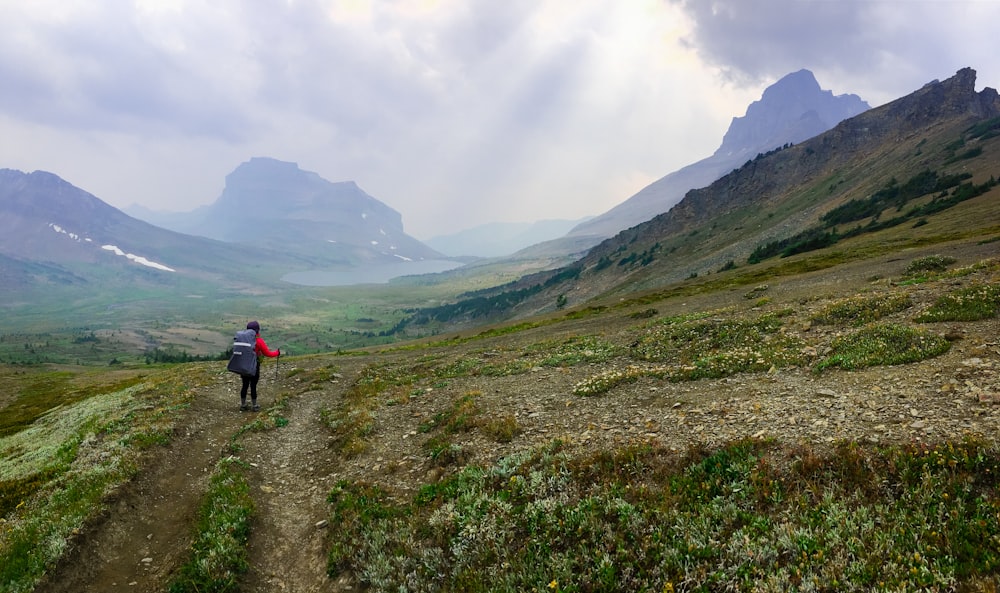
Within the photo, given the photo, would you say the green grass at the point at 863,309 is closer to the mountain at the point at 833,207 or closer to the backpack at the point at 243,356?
the backpack at the point at 243,356

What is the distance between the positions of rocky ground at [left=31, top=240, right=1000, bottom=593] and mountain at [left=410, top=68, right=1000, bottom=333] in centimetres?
4754

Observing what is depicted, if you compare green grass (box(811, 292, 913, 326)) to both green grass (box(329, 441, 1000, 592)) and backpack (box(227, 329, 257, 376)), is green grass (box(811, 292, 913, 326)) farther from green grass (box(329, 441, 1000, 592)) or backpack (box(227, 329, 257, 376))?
backpack (box(227, 329, 257, 376))

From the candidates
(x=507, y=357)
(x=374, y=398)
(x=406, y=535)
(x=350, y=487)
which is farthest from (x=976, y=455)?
(x=507, y=357)

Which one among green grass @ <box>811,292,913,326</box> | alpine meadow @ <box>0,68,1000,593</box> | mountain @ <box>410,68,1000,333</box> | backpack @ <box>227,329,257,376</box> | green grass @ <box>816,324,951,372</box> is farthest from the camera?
mountain @ <box>410,68,1000,333</box>

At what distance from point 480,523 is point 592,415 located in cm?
696

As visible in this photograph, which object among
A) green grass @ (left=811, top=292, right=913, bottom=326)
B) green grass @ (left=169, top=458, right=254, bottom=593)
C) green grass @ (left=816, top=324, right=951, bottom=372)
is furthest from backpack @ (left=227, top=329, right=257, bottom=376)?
green grass @ (left=811, top=292, right=913, bottom=326)

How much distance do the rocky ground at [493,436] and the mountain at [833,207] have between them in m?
47.5

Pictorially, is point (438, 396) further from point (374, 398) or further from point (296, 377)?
point (296, 377)

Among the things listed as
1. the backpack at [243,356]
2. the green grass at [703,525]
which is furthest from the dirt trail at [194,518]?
the backpack at [243,356]

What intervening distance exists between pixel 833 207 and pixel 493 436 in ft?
444

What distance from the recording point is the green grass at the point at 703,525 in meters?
6.40

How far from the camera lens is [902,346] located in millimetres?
15477

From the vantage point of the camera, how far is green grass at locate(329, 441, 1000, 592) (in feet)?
21.0

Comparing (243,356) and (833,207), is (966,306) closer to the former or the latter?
(243,356)
